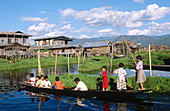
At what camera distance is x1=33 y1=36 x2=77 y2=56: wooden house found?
161ft

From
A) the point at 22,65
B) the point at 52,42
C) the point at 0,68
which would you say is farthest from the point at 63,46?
the point at 0,68

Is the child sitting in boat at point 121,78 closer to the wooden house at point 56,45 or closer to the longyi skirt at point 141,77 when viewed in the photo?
the longyi skirt at point 141,77

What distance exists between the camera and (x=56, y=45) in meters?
50.0

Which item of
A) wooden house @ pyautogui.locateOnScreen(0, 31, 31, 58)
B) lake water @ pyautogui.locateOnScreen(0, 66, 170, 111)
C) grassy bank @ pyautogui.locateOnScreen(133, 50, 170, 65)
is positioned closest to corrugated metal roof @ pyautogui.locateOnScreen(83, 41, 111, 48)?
grassy bank @ pyautogui.locateOnScreen(133, 50, 170, 65)

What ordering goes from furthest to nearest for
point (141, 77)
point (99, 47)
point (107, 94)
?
point (99, 47) → point (141, 77) → point (107, 94)

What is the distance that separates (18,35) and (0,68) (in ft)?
68.9

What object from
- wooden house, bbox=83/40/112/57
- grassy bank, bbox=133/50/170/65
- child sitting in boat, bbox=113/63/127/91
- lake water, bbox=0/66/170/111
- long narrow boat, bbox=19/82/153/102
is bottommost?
lake water, bbox=0/66/170/111

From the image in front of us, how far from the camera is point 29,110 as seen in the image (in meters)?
8.10

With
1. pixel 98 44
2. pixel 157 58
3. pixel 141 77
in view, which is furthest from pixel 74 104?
pixel 98 44

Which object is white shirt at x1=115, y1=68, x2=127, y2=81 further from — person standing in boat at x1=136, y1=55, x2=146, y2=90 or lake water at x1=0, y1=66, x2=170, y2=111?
lake water at x1=0, y1=66, x2=170, y2=111

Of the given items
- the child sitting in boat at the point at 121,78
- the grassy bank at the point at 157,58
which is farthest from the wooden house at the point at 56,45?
the child sitting in boat at the point at 121,78

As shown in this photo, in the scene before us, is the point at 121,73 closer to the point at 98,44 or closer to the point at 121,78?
the point at 121,78

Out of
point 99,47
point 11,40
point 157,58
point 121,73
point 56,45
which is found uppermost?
point 11,40

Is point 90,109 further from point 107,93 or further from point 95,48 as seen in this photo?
point 95,48
